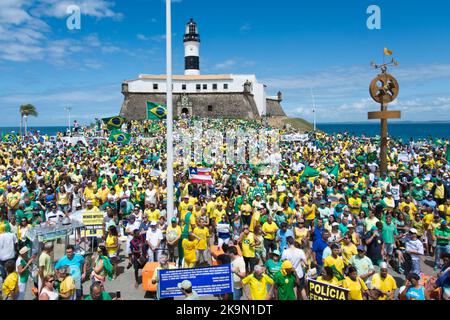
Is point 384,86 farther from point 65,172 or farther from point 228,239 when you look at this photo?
point 65,172

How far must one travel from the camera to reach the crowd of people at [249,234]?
6.28 meters

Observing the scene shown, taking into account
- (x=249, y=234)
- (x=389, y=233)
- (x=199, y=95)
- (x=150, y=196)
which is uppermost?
(x=199, y=95)

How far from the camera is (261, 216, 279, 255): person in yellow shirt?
9.03 metres

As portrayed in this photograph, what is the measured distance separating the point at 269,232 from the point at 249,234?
0.88m

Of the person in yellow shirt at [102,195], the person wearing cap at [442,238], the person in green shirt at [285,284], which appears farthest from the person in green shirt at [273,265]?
the person in yellow shirt at [102,195]

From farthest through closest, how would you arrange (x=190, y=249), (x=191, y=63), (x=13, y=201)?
(x=191, y=63) < (x=13, y=201) < (x=190, y=249)

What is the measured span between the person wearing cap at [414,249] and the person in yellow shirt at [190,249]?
477 centimetres

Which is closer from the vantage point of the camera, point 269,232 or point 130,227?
point 269,232

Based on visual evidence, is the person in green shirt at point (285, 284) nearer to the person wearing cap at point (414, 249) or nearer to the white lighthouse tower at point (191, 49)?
the person wearing cap at point (414, 249)

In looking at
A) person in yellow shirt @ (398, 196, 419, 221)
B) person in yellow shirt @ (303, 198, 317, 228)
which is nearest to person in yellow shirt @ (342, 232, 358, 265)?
person in yellow shirt @ (303, 198, 317, 228)

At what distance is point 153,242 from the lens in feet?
28.6

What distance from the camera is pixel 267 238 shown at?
29.7 ft

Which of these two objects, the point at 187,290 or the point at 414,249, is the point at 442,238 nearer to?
the point at 414,249

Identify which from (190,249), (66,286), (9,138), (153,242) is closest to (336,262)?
(190,249)
